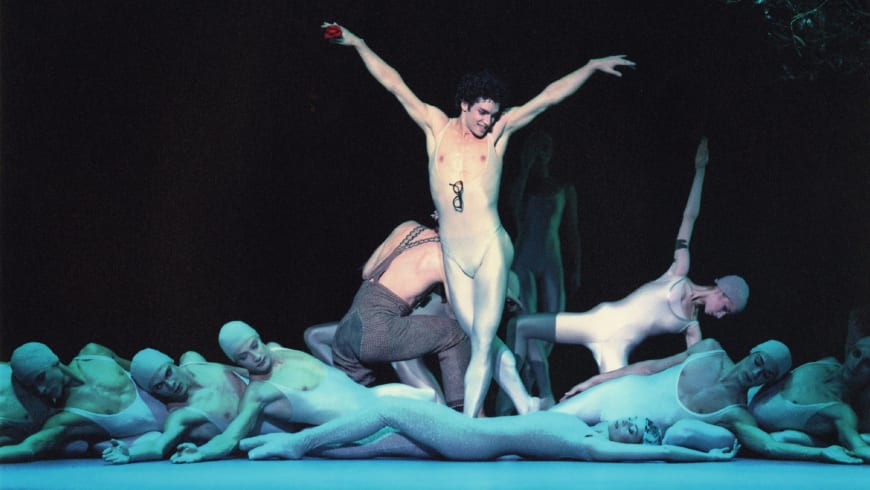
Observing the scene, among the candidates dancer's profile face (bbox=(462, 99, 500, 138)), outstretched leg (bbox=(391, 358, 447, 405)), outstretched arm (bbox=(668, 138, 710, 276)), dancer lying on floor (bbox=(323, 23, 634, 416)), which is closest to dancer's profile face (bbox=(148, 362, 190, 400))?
outstretched leg (bbox=(391, 358, 447, 405))

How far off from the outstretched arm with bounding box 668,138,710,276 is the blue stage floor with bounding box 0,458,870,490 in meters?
1.35

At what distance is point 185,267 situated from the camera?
23.2 ft

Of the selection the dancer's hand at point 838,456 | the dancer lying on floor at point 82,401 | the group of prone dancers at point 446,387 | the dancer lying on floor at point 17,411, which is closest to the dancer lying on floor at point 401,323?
the group of prone dancers at point 446,387

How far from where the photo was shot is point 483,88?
5.66 metres

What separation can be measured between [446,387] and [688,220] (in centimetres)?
154

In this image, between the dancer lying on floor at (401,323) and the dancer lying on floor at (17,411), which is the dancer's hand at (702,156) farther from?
the dancer lying on floor at (17,411)

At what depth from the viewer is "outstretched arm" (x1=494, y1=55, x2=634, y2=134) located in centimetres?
579

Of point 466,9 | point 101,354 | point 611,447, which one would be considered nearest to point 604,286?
point 466,9

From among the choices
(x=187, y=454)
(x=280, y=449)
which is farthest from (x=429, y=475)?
(x=187, y=454)

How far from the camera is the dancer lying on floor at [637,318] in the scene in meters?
6.38

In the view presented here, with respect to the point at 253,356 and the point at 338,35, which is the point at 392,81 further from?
the point at 253,356

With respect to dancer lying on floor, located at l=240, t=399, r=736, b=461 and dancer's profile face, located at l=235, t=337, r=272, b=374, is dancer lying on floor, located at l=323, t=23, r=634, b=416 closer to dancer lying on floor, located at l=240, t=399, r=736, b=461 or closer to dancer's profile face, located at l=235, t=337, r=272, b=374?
dancer lying on floor, located at l=240, t=399, r=736, b=461

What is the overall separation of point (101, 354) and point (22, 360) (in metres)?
0.59

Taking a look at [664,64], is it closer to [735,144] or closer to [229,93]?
[735,144]
